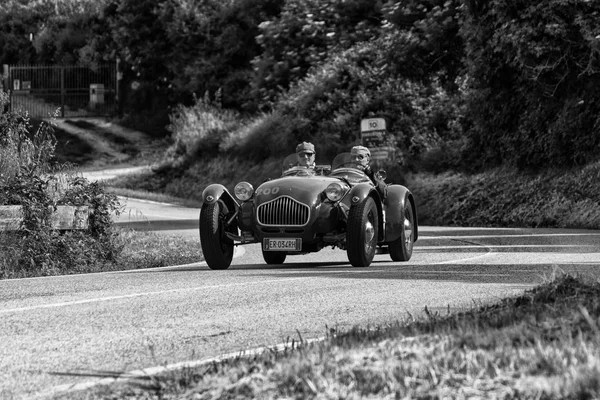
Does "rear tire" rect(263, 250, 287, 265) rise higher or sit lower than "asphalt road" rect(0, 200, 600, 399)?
lower

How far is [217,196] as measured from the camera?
16141 millimetres

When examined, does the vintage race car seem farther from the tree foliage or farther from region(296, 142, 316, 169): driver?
the tree foliage

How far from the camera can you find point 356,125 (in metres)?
39.4

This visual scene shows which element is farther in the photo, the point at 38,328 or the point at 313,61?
the point at 313,61

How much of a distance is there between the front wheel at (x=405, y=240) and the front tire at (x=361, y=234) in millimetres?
1049

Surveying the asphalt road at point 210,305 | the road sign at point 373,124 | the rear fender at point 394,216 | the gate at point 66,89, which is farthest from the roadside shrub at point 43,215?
the gate at point 66,89

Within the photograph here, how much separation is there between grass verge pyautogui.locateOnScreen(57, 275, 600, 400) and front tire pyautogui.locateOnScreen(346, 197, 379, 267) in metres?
8.23

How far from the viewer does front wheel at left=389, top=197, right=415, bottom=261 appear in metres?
17.0

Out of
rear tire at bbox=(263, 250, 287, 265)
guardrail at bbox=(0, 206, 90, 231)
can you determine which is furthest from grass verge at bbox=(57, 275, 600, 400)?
rear tire at bbox=(263, 250, 287, 265)

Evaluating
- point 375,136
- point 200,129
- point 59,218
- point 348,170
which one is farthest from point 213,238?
point 200,129

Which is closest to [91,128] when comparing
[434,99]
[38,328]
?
[434,99]

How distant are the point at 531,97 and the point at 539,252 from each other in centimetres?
1394

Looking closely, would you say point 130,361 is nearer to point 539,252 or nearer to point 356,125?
point 539,252

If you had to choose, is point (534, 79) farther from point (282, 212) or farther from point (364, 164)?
point (282, 212)
